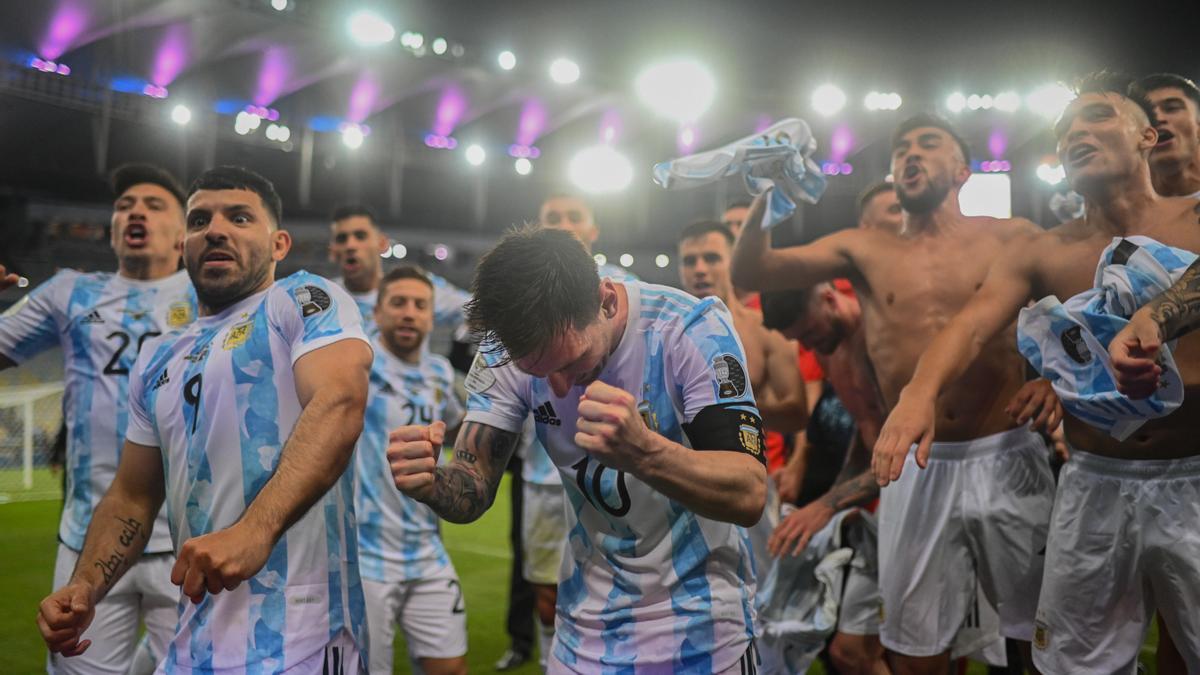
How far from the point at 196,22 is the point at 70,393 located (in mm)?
26126

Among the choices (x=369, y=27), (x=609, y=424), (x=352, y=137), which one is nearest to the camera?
(x=609, y=424)

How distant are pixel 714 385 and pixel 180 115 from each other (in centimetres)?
2829

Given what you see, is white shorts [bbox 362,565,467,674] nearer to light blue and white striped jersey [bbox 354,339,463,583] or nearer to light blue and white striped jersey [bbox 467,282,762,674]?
light blue and white striped jersey [bbox 354,339,463,583]

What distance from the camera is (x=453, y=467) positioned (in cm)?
219

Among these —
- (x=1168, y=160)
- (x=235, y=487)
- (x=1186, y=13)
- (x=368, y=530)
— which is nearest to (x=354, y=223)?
(x=368, y=530)

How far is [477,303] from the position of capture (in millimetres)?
1893

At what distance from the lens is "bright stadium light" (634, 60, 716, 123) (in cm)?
2814

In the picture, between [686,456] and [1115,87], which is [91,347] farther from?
[1115,87]

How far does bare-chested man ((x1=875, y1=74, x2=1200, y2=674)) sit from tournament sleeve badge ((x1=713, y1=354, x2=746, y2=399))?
0.90 metres

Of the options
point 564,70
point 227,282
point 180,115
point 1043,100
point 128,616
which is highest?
point 564,70

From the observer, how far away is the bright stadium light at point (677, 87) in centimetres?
2814

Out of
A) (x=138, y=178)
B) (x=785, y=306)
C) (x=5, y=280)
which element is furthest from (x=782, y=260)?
(x=5, y=280)

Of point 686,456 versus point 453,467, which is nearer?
point 686,456

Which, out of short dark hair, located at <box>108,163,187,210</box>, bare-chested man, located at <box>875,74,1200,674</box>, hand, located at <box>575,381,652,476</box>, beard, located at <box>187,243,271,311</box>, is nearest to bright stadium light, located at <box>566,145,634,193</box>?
short dark hair, located at <box>108,163,187,210</box>
